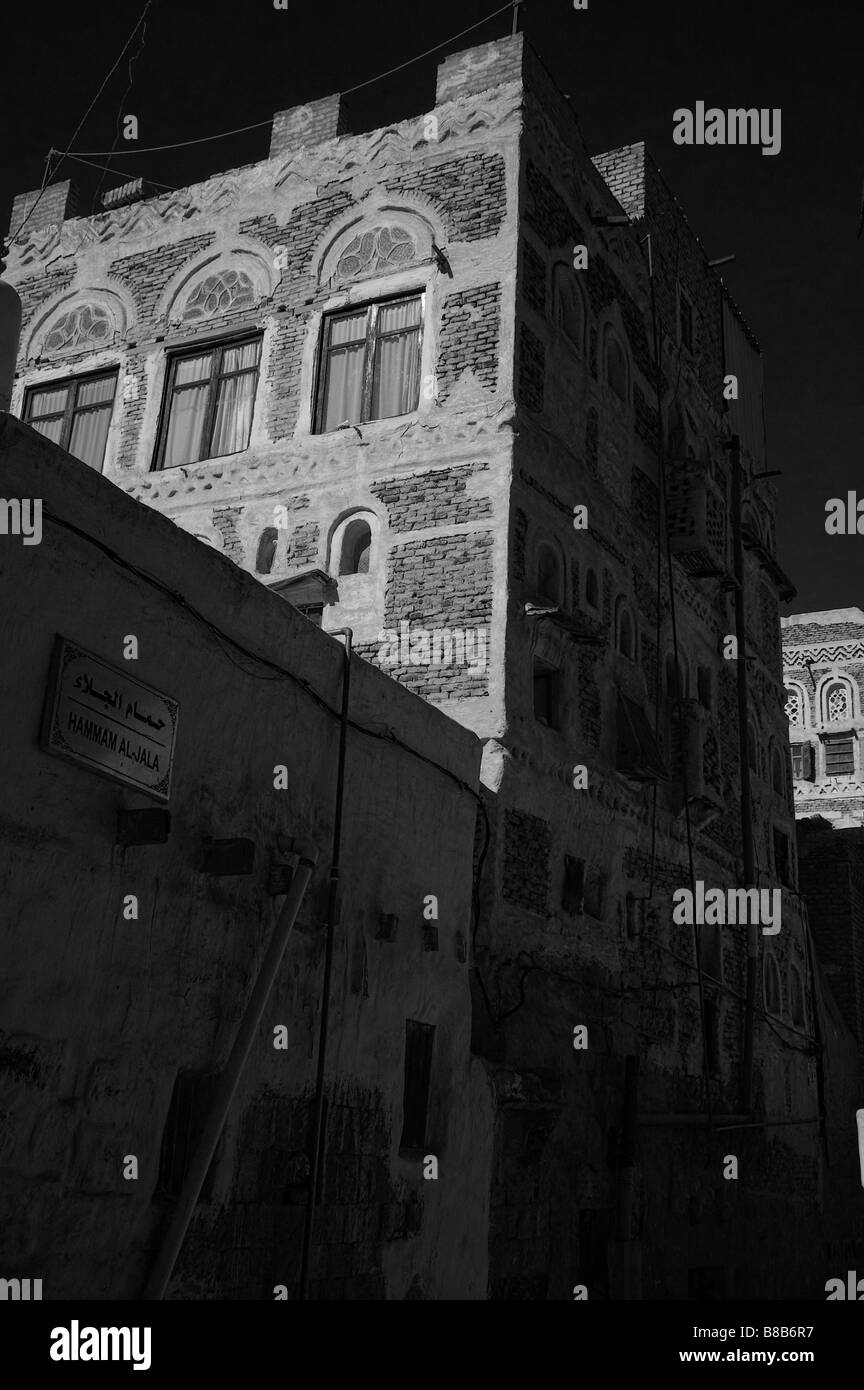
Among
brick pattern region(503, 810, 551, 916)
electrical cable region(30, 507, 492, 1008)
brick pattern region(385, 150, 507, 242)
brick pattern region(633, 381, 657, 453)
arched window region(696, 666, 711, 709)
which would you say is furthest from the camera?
arched window region(696, 666, 711, 709)

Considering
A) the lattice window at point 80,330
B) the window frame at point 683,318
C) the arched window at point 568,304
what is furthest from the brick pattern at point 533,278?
the lattice window at point 80,330

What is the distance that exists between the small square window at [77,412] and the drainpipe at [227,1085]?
1060 cm

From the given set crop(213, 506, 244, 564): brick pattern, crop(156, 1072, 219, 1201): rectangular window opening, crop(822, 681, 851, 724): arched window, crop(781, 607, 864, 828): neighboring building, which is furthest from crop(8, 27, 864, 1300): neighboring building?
crop(822, 681, 851, 724): arched window

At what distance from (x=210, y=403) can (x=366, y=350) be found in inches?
93.6

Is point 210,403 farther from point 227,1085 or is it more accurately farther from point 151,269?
point 227,1085

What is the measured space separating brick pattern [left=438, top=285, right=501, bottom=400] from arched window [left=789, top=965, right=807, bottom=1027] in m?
11.5

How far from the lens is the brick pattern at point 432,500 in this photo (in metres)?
14.2

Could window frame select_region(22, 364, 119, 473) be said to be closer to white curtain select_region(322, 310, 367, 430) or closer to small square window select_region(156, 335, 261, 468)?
small square window select_region(156, 335, 261, 468)

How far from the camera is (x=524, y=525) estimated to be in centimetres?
1427

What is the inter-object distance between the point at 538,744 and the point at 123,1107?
7445 millimetres

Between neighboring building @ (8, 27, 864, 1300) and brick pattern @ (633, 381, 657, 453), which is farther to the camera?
brick pattern @ (633, 381, 657, 453)

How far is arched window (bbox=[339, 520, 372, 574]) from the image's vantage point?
1486 centimetres

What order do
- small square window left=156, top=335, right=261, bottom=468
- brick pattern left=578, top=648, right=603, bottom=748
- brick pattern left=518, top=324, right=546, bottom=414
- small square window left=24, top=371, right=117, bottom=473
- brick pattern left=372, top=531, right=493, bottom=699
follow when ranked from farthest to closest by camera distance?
small square window left=24, top=371, right=117, bottom=473
small square window left=156, top=335, right=261, bottom=468
brick pattern left=578, top=648, right=603, bottom=748
brick pattern left=518, top=324, right=546, bottom=414
brick pattern left=372, top=531, right=493, bottom=699
